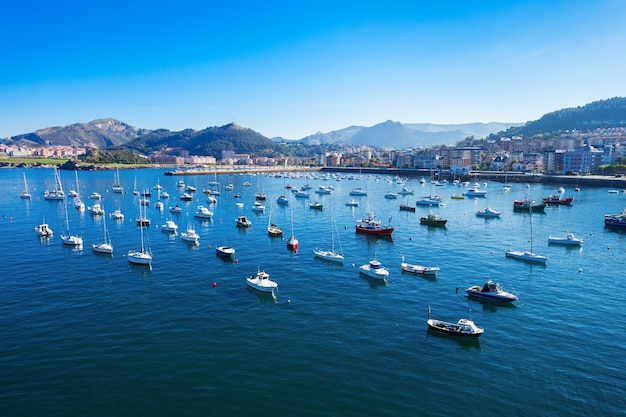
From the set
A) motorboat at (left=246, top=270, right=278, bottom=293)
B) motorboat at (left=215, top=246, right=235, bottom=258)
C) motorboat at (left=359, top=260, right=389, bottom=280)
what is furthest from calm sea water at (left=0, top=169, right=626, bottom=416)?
motorboat at (left=215, top=246, right=235, bottom=258)

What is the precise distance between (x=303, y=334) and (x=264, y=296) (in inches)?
363

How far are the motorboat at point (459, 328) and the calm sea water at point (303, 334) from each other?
71cm

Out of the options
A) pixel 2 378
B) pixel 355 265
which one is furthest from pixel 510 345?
pixel 2 378

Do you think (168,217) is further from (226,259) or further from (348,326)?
(348,326)

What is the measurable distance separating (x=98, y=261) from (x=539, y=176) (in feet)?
630

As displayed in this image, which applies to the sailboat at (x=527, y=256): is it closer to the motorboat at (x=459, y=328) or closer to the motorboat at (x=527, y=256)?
the motorboat at (x=527, y=256)

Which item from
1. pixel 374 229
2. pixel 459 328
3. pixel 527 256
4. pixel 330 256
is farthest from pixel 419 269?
pixel 374 229

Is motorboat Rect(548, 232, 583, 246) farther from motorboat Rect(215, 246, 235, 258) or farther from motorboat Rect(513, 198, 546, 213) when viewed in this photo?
motorboat Rect(215, 246, 235, 258)

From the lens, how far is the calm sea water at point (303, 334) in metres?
23.3

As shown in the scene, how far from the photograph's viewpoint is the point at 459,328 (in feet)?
101

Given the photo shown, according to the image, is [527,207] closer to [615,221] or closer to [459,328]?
[615,221]

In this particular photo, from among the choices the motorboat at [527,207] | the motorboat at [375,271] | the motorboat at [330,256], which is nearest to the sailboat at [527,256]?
the motorboat at [375,271]

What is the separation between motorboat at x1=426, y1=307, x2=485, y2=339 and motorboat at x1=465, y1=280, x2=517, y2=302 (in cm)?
829

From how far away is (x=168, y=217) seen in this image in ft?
293
